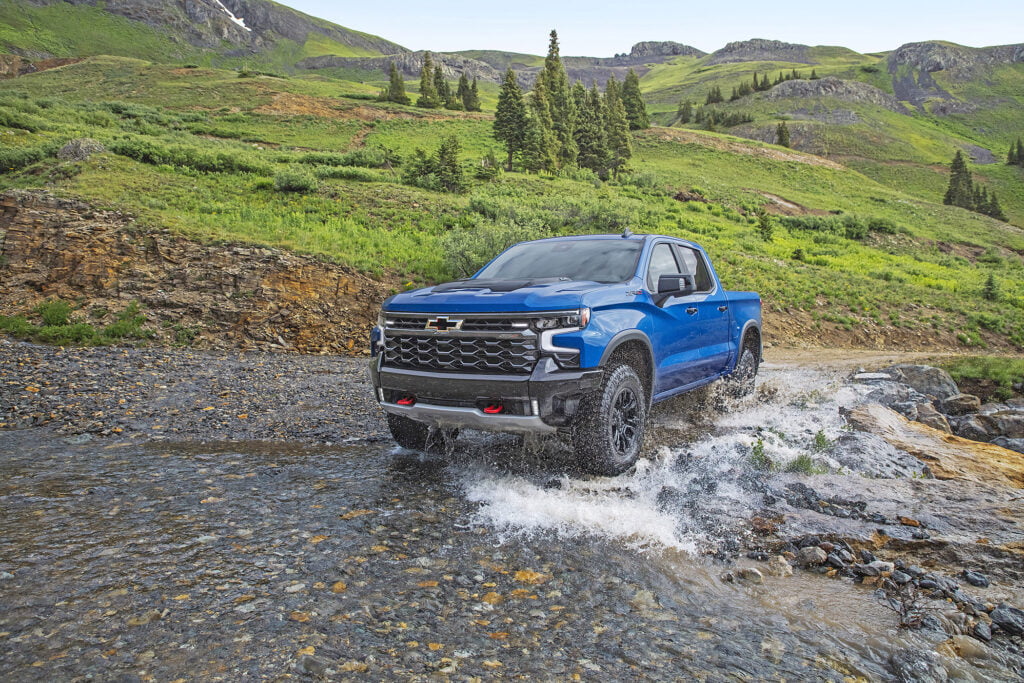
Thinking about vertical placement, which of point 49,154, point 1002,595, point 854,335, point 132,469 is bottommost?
point 854,335

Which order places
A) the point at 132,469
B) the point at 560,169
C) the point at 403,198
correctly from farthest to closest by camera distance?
the point at 560,169 → the point at 403,198 → the point at 132,469

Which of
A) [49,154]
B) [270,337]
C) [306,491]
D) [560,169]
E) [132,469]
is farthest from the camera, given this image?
[560,169]

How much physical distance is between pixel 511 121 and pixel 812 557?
149 feet

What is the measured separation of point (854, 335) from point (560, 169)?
100 feet

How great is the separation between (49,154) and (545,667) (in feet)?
74.3

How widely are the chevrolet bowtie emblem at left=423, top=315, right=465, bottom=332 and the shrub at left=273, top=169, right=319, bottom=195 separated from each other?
17192 mm

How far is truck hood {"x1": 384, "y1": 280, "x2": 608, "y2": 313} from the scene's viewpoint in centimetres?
416

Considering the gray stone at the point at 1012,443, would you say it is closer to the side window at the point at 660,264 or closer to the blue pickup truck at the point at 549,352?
the blue pickup truck at the point at 549,352

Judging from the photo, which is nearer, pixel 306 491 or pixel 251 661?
pixel 251 661

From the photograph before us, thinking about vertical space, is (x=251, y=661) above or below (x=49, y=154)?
below

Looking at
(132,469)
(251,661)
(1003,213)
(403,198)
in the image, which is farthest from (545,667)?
(1003,213)

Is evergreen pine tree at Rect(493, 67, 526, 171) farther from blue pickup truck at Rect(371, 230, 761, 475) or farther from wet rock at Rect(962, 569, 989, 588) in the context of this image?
wet rock at Rect(962, 569, 989, 588)

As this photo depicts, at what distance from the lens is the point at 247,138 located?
3900 cm

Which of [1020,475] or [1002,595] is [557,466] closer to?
[1002,595]
